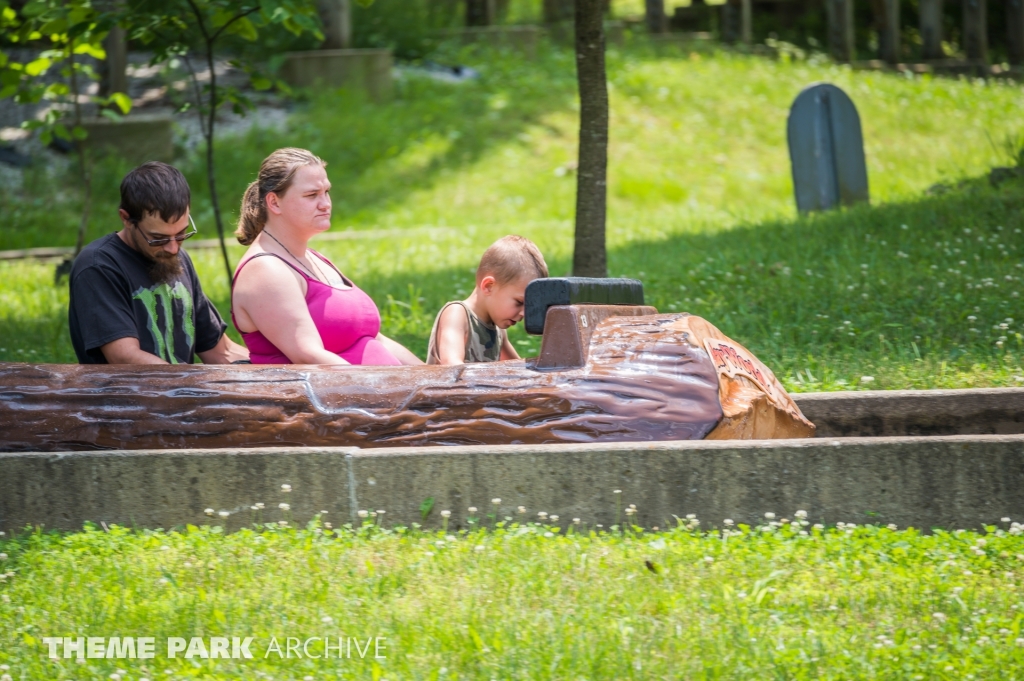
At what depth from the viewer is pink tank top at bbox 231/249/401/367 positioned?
13.1 ft

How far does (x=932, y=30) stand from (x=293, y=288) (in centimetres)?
1727

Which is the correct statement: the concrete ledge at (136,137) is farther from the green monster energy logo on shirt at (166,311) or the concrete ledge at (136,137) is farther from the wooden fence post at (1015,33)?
the wooden fence post at (1015,33)

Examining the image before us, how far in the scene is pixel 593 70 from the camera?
20.9 ft

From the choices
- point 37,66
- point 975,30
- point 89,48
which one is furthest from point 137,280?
point 975,30

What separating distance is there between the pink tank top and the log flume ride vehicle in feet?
1.09

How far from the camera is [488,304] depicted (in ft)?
13.7

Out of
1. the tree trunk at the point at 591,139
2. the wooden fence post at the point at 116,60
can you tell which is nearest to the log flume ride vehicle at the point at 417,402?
the tree trunk at the point at 591,139

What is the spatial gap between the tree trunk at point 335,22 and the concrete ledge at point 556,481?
459 inches

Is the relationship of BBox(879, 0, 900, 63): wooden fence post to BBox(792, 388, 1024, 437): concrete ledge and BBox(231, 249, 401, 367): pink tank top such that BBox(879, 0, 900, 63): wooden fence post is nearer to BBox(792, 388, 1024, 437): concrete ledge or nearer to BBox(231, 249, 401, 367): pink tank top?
BBox(792, 388, 1024, 437): concrete ledge

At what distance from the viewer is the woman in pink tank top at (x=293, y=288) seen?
12.5 feet

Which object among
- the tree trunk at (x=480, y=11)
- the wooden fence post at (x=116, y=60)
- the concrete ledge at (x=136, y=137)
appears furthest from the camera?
the tree trunk at (x=480, y=11)

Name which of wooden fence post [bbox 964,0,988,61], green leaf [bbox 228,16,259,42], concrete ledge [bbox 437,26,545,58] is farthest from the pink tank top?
wooden fence post [bbox 964,0,988,61]

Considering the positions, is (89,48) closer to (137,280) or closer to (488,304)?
(137,280)

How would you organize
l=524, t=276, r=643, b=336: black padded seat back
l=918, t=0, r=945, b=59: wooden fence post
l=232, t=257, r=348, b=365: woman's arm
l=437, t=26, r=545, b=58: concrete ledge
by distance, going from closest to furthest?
l=524, t=276, r=643, b=336: black padded seat back, l=232, t=257, r=348, b=365: woman's arm, l=437, t=26, r=545, b=58: concrete ledge, l=918, t=0, r=945, b=59: wooden fence post
